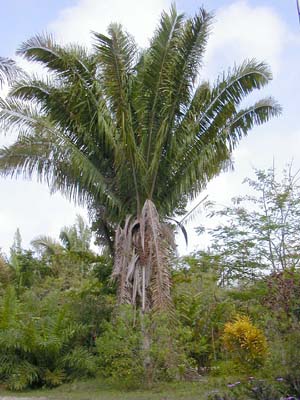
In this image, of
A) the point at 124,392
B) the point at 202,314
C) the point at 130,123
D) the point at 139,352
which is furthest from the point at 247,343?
the point at 130,123

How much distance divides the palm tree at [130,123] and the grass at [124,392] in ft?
7.65

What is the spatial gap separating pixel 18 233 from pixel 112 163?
1991cm

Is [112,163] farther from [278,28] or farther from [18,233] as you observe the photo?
[18,233]

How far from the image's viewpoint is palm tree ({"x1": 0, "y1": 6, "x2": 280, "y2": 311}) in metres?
13.6

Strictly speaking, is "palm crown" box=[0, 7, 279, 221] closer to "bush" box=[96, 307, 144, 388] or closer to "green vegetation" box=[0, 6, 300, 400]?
"green vegetation" box=[0, 6, 300, 400]

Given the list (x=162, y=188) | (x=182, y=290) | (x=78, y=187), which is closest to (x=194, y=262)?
(x=182, y=290)

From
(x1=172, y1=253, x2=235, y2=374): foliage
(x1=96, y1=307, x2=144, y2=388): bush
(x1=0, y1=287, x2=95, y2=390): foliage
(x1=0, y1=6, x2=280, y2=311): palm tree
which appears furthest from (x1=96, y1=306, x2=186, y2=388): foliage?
(x1=0, y1=6, x2=280, y2=311): palm tree

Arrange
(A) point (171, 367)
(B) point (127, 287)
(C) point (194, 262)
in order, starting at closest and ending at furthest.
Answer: (A) point (171, 367) < (B) point (127, 287) < (C) point (194, 262)

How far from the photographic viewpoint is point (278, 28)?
343 inches

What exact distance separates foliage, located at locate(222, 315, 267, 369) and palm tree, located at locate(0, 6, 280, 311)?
136 inches

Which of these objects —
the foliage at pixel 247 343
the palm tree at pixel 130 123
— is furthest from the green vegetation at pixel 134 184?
the foliage at pixel 247 343

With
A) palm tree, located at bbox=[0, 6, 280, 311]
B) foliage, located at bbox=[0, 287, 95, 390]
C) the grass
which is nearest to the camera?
the grass

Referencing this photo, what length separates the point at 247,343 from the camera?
32.6 feet

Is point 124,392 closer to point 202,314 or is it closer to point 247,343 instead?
point 247,343
